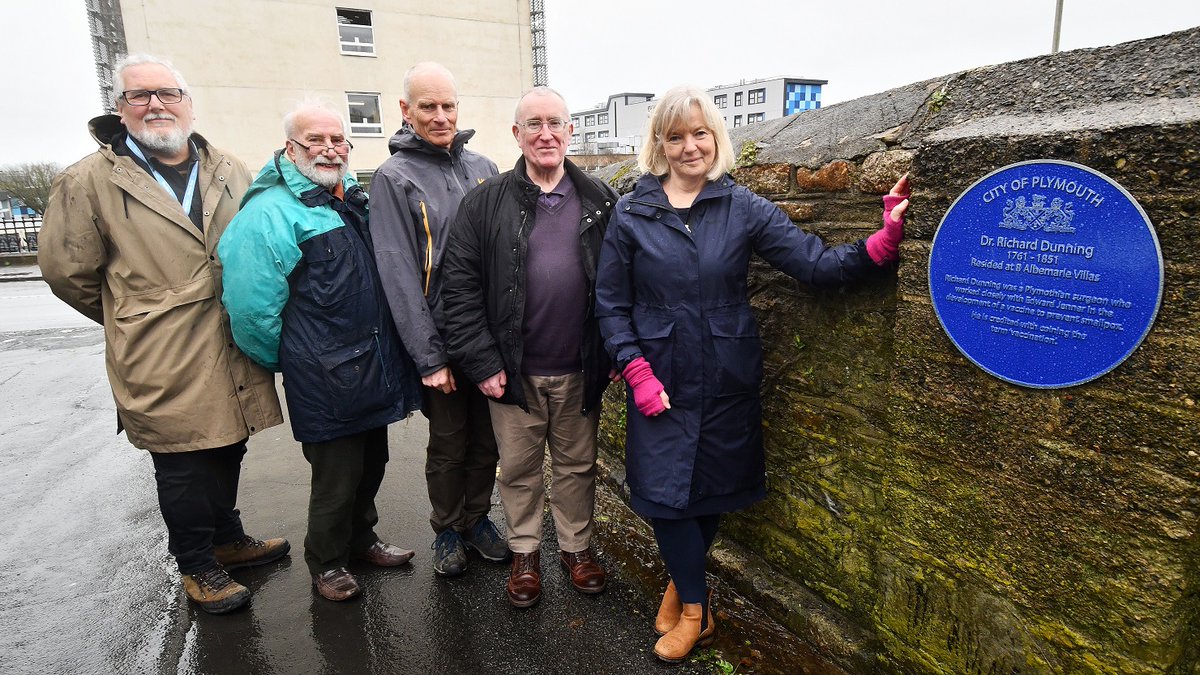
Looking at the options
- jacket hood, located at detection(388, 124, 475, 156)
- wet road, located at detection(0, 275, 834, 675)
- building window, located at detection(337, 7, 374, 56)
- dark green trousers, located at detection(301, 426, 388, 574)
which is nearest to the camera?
wet road, located at detection(0, 275, 834, 675)

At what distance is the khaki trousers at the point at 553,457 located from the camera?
306cm

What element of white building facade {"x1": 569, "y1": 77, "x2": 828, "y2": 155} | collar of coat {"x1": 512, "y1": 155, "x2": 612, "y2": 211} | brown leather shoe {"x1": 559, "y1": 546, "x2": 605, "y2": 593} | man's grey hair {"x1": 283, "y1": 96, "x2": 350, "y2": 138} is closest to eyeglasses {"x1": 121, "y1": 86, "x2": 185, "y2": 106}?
man's grey hair {"x1": 283, "y1": 96, "x2": 350, "y2": 138}

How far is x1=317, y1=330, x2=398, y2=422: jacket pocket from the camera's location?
291 cm

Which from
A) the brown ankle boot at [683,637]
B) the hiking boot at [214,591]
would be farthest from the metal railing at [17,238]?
the brown ankle boot at [683,637]

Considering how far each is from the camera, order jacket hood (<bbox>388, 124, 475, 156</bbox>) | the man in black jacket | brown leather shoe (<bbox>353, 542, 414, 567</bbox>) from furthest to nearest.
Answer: brown leather shoe (<bbox>353, 542, 414, 567</bbox>) < jacket hood (<bbox>388, 124, 475, 156</bbox>) < the man in black jacket

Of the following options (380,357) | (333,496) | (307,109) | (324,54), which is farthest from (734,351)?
(324,54)

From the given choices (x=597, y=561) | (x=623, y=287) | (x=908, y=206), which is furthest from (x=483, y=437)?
(x=908, y=206)

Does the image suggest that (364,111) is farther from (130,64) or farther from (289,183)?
(289,183)

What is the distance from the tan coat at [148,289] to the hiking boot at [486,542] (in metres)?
1.25

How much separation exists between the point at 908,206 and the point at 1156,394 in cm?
81

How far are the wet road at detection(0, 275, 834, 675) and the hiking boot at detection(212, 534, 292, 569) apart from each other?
5cm

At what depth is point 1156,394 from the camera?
154cm

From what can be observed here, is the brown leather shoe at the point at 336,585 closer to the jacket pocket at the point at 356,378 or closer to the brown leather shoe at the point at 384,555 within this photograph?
the brown leather shoe at the point at 384,555

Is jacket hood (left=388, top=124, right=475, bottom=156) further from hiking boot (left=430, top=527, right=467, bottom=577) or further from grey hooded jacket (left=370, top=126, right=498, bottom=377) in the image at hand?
hiking boot (left=430, top=527, right=467, bottom=577)
